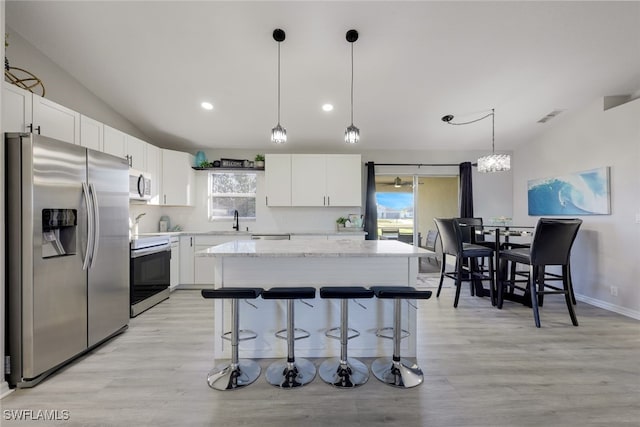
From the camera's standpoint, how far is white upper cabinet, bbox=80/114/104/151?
283 cm

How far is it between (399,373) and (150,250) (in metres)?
3.13

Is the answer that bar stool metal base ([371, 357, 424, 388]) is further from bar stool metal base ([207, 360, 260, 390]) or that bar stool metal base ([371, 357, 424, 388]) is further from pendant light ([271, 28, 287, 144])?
pendant light ([271, 28, 287, 144])

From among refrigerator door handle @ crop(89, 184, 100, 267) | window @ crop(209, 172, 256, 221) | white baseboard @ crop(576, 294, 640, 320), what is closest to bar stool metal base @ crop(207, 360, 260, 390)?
refrigerator door handle @ crop(89, 184, 100, 267)

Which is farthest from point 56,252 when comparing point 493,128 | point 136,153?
point 493,128

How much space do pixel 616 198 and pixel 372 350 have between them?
3.56m

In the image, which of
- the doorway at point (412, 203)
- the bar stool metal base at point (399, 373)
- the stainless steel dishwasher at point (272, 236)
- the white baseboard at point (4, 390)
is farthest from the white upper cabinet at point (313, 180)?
the white baseboard at point (4, 390)

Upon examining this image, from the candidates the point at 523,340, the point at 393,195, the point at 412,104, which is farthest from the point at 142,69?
the point at 523,340

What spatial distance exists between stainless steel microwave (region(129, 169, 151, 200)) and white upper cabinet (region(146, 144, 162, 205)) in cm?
19

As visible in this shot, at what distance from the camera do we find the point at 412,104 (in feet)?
12.1

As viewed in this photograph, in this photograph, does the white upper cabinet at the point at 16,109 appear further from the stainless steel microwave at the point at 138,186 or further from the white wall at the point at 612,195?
the white wall at the point at 612,195

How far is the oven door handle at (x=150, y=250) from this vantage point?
3.17m

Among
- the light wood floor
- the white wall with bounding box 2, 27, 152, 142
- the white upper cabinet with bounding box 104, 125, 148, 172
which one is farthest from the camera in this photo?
the white upper cabinet with bounding box 104, 125, 148, 172

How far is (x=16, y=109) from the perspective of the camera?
2156mm

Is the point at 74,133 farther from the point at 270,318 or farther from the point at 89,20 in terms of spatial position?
the point at 270,318
